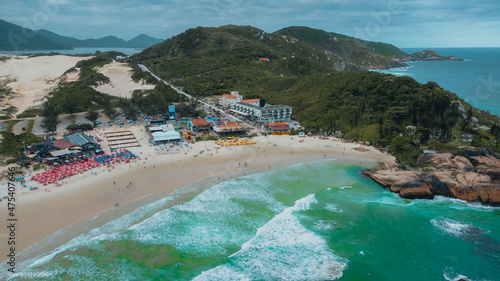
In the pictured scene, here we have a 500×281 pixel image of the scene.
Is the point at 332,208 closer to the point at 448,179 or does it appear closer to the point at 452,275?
the point at 452,275

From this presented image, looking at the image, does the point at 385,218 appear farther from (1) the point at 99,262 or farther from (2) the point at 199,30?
(2) the point at 199,30

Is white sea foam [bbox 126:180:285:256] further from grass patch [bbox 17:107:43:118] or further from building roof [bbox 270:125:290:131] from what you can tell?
grass patch [bbox 17:107:43:118]

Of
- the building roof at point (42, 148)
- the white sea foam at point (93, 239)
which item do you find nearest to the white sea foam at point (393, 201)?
the white sea foam at point (93, 239)

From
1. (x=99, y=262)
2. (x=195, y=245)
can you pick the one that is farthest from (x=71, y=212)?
(x=195, y=245)

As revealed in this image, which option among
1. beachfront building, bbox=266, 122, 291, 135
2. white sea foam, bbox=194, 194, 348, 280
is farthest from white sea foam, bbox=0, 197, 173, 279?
beachfront building, bbox=266, 122, 291, 135

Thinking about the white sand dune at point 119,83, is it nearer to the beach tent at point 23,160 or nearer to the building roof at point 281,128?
the beach tent at point 23,160
